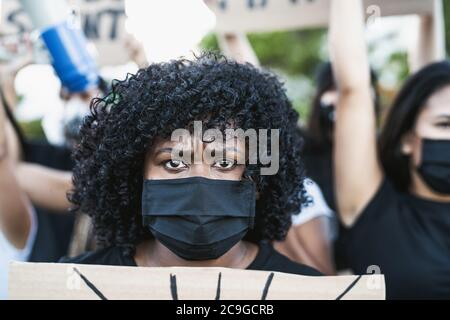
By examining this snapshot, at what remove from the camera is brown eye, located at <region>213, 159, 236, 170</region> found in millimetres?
1805

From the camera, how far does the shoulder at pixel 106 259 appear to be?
6.36 feet

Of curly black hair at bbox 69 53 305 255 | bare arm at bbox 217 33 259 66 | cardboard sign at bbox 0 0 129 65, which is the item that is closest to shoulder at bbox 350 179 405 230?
curly black hair at bbox 69 53 305 255

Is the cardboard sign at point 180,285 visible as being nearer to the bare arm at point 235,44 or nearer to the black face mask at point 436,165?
the black face mask at point 436,165

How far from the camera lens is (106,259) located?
197cm

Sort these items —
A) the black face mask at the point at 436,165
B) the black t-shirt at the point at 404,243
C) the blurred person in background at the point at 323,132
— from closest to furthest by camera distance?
the black t-shirt at the point at 404,243, the black face mask at the point at 436,165, the blurred person in background at the point at 323,132

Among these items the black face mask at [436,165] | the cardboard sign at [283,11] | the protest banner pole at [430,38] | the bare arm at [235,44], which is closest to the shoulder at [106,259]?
the black face mask at [436,165]

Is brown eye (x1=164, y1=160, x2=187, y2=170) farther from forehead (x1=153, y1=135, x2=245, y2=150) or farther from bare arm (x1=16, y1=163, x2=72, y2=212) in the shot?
bare arm (x1=16, y1=163, x2=72, y2=212)

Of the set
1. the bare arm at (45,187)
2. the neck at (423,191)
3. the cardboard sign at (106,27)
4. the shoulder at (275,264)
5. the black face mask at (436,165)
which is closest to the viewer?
the shoulder at (275,264)

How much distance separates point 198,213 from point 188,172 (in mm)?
136

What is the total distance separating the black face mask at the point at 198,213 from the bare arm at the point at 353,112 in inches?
34.2

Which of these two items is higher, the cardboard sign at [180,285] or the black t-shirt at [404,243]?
the black t-shirt at [404,243]

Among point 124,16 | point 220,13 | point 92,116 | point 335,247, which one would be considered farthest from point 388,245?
point 124,16

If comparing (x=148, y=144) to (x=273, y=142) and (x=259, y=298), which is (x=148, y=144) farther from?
(x=259, y=298)
